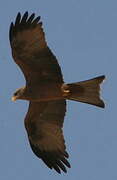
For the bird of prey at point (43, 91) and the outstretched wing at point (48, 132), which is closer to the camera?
the bird of prey at point (43, 91)

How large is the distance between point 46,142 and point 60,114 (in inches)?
29.1

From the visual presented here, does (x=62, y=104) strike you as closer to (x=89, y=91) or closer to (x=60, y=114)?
(x=60, y=114)

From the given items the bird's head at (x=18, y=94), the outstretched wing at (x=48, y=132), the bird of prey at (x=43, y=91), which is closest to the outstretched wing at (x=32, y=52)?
the bird of prey at (x=43, y=91)

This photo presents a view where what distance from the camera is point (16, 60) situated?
13.7 m

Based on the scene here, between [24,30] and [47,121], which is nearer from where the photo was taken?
[24,30]

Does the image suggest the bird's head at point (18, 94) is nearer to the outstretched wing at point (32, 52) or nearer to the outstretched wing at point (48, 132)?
the outstretched wing at point (32, 52)

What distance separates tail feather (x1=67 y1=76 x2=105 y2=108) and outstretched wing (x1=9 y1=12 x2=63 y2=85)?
0.36m

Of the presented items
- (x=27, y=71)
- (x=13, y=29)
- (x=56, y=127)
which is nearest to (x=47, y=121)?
(x=56, y=127)

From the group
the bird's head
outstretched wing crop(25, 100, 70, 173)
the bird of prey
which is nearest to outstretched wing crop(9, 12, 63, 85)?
the bird of prey

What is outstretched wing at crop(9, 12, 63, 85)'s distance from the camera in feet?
44.0

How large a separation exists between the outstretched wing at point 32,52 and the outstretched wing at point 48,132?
833 mm

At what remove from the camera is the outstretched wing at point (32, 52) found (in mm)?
13414

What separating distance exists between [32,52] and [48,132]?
6.46ft

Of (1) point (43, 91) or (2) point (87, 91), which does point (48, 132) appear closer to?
(1) point (43, 91)
